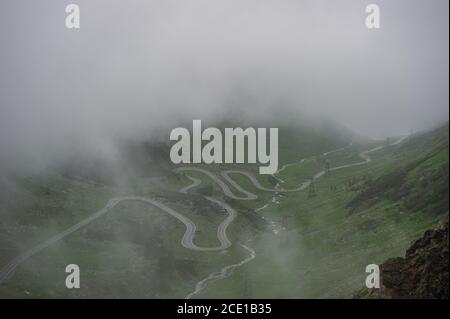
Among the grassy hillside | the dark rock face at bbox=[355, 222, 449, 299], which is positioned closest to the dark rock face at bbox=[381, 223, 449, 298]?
the dark rock face at bbox=[355, 222, 449, 299]

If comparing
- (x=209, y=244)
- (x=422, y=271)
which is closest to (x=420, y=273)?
(x=422, y=271)

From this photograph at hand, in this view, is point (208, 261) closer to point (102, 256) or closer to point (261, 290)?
point (102, 256)

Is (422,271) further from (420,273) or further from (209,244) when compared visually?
(209,244)

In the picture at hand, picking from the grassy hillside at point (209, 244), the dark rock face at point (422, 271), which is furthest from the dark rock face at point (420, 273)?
the grassy hillside at point (209, 244)

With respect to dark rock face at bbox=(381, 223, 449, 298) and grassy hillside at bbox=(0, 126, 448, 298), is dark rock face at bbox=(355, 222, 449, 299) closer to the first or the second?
dark rock face at bbox=(381, 223, 449, 298)

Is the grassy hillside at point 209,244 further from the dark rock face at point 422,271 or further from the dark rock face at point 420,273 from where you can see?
the dark rock face at point 422,271

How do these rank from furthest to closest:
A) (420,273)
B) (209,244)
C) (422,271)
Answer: (209,244), (420,273), (422,271)
